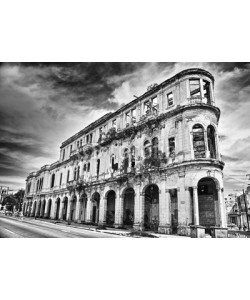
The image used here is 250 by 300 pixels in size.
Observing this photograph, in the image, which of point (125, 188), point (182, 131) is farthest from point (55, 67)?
point (125, 188)

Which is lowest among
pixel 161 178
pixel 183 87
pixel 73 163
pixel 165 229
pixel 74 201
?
pixel 165 229

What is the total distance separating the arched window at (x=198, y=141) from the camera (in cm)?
1266

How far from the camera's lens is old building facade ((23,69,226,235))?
11.9 metres

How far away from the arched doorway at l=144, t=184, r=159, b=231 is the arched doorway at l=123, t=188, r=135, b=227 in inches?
62.1

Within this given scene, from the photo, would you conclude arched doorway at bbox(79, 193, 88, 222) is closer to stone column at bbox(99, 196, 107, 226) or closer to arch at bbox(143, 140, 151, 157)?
stone column at bbox(99, 196, 107, 226)

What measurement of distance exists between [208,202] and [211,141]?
357 cm

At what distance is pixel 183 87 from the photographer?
44.6ft

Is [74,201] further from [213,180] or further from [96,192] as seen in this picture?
[213,180]

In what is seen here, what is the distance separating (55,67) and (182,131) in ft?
26.1

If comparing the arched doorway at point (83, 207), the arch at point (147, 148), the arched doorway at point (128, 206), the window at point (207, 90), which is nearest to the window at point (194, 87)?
the window at point (207, 90)

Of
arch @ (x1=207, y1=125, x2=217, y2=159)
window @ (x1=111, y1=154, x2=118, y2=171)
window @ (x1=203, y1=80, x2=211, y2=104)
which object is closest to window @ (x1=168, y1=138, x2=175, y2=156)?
arch @ (x1=207, y1=125, x2=217, y2=159)

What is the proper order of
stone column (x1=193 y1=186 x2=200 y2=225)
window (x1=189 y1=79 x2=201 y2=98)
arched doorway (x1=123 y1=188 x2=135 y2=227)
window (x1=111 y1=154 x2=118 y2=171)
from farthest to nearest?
window (x1=111 y1=154 x2=118 y2=171)
arched doorway (x1=123 y1=188 x2=135 y2=227)
window (x1=189 y1=79 x2=201 y2=98)
stone column (x1=193 y1=186 x2=200 y2=225)

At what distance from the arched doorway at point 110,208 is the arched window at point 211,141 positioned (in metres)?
8.58

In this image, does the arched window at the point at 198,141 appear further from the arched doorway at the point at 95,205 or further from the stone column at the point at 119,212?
the arched doorway at the point at 95,205
